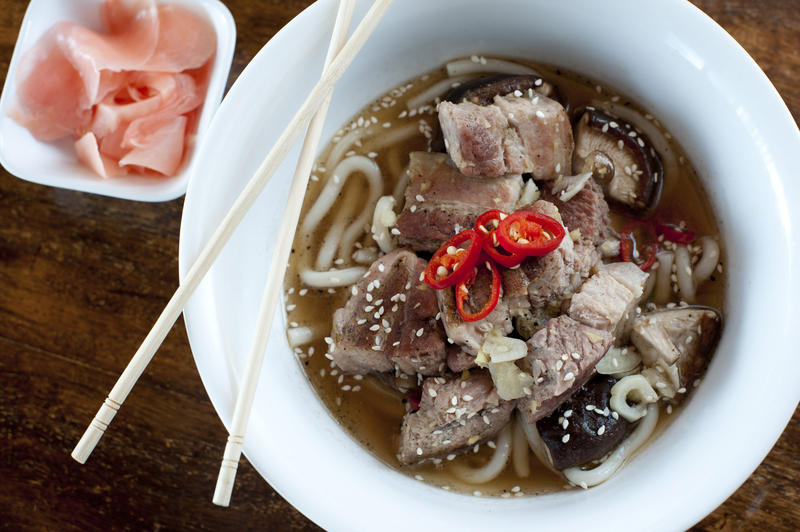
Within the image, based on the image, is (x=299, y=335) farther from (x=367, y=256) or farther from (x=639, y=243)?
(x=639, y=243)

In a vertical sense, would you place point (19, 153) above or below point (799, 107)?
below

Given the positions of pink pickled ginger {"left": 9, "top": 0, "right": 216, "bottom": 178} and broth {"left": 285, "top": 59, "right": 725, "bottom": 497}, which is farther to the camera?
pink pickled ginger {"left": 9, "top": 0, "right": 216, "bottom": 178}

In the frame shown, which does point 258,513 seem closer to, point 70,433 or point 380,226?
point 70,433

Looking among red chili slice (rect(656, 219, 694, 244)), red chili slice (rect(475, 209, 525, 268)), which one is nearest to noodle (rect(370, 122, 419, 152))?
red chili slice (rect(475, 209, 525, 268))

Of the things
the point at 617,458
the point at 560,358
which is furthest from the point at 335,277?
the point at 617,458

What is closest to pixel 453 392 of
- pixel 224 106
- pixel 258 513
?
Result: pixel 258 513

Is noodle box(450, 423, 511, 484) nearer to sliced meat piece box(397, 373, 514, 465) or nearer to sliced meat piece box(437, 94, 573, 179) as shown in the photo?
sliced meat piece box(397, 373, 514, 465)

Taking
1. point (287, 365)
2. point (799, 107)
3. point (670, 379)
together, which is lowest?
point (287, 365)

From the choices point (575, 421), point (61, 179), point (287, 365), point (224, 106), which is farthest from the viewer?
point (61, 179)
